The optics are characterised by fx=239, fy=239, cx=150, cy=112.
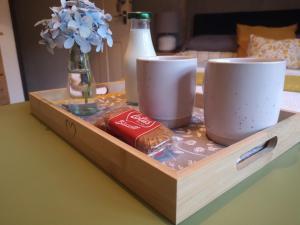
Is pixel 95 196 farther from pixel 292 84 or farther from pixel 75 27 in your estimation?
pixel 292 84

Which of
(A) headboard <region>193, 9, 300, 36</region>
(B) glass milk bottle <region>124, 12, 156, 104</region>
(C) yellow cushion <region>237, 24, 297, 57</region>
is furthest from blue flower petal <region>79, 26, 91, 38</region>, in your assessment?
(A) headboard <region>193, 9, 300, 36</region>

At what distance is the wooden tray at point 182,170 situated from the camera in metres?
0.29

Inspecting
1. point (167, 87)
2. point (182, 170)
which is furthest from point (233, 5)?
point (182, 170)

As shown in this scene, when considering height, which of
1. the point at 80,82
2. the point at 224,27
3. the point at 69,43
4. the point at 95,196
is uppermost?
the point at 224,27

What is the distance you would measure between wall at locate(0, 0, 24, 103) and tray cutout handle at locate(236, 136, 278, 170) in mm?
2697

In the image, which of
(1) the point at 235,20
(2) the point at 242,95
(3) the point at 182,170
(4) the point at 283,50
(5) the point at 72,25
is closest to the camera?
(3) the point at 182,170

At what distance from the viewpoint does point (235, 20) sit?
244 centimetres

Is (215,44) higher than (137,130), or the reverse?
(215,44)

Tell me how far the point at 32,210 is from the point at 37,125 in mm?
355

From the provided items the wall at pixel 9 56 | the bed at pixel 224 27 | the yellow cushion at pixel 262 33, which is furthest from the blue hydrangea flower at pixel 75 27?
the wall at pixel 9 56

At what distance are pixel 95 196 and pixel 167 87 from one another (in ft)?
0.84

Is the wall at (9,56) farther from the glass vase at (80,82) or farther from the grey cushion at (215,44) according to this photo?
the glass vase at (80,82)

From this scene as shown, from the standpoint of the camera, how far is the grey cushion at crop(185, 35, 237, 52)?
2.22m

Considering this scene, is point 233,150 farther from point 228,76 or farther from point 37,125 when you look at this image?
point 37,125
